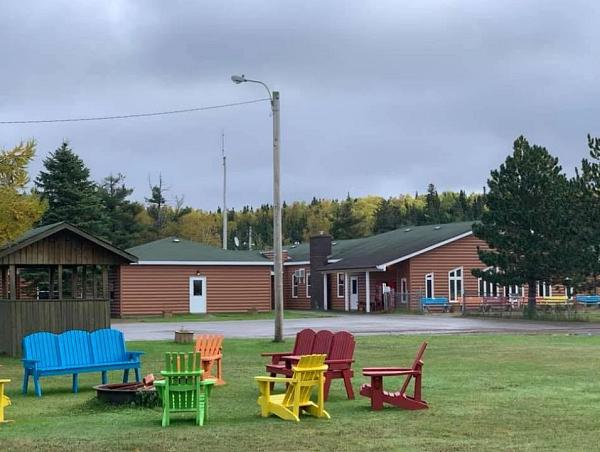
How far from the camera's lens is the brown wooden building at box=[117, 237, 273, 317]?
51.6 m

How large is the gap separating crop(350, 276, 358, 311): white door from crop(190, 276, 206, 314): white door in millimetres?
9913

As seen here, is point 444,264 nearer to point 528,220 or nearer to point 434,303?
point 434,303

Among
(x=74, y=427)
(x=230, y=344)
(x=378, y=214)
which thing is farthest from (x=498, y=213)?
(x=378, y=214)

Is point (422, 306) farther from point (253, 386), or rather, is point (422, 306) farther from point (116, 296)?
point (253, 386)

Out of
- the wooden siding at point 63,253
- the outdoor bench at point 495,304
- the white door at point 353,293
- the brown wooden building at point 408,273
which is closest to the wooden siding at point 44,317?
the wooden siding at point 63,253

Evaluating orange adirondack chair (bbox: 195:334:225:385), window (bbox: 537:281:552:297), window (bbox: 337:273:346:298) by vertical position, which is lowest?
orange adirondack chair (bbox: 195:334:225:385)

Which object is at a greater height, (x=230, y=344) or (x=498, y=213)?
(x=498, y=213)

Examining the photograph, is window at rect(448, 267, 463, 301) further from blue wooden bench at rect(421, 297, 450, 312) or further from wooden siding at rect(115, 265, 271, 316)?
wooden siding at rect(115, 265, 271, 316)

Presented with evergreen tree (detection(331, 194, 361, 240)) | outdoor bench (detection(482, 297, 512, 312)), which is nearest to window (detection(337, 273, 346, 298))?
outdoor bench (detection(482, 297, 512, 312))

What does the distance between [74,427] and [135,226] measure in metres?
62.8

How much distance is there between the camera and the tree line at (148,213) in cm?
2261

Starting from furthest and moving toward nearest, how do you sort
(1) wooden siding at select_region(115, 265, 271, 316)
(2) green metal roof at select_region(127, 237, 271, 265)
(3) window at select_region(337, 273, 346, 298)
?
(3) window at select_region(337, 273, 346, 298), (2) green metal roof at select_region(127, 237, 271, 265), (1) wooden siding at select_region(115, 265, 271, 316)

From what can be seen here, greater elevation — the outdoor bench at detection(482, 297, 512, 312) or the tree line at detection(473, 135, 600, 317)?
the tree line at detection(473, 135, 600, 317)

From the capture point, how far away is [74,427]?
1161 cm
